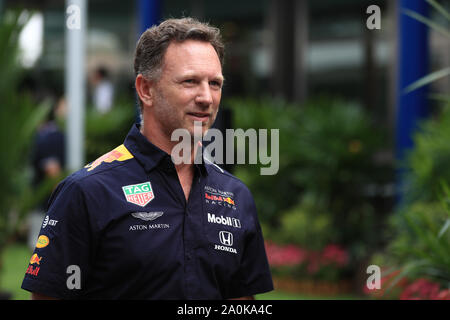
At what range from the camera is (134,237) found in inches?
101

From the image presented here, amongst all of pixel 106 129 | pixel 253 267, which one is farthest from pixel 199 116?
pixel 106 129

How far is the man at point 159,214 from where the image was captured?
2.55 metres

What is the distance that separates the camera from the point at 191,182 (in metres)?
2.83

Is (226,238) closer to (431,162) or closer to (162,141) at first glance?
(162,141)

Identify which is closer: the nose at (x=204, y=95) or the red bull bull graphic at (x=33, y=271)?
the red bull bull graphic at (x=33, y=271)

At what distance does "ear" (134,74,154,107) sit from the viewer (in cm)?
280

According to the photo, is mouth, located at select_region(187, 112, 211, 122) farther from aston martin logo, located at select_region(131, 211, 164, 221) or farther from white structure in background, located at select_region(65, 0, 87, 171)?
white structure in background, located at select_region(65, 0, 87, 171)

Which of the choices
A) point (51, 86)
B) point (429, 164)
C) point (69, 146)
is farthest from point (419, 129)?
point (51, 86)

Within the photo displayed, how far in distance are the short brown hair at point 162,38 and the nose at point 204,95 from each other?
6.8 inches

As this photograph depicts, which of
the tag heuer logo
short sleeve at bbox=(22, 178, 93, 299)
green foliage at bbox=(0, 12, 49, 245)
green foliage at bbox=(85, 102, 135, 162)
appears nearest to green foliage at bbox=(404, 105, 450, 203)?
green foliage at bbox=(0, 12, 49, 245)

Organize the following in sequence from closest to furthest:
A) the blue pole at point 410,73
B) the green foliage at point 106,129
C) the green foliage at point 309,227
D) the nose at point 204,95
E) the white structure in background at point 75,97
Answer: the nose at point 204,95 < the blue pole at point 410,73 < the green foliage at point 309,227 < the white structure in background at point 75,97 < the green foliage at point 106,129

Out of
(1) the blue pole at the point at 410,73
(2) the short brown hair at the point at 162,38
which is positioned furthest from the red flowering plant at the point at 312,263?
(2) the short brown hair at the point at 162,38

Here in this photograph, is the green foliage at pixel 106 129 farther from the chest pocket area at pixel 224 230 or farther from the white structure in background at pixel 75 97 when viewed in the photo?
the chest pocket area at pixel 224 230

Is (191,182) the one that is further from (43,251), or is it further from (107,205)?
(43,251)
